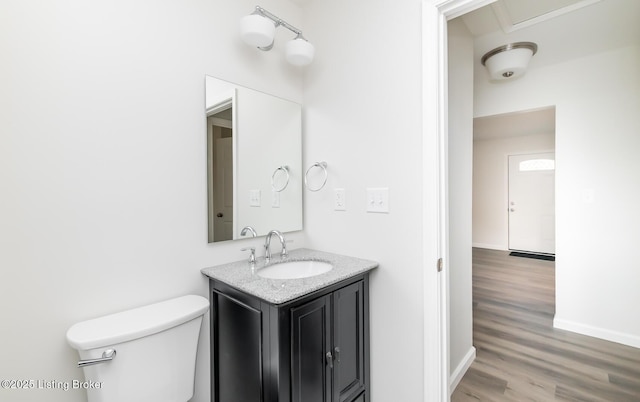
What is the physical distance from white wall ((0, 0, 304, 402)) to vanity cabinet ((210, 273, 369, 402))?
0.17 meters

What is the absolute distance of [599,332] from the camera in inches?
94.6

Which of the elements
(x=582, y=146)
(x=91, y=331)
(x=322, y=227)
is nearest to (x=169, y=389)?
(x=91, y=331)

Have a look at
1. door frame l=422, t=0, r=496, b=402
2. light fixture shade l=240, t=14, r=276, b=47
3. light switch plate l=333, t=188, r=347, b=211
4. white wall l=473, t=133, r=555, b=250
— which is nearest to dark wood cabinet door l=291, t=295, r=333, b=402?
door frame l=422, t=0, r=496, b=402

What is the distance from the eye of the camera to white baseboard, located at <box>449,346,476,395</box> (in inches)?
70.0

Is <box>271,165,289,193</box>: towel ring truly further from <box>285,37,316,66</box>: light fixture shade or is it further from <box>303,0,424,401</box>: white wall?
<box>285,37,316,66</box>: light fixture shade

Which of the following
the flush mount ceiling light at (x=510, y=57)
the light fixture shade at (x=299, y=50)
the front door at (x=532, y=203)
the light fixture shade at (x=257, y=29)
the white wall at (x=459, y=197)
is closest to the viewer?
the light fixture shade at (x=257, y=29)

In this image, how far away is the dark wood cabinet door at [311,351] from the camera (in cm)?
105

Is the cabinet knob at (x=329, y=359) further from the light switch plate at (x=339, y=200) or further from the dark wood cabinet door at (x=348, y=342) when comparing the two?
the light switch plate at (x=339, y=200)

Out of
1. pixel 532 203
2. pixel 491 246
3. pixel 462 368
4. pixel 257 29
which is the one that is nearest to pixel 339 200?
pixel 257 29

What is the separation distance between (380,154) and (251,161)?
727 mm

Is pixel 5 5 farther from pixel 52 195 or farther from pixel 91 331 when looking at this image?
pixel 91 331

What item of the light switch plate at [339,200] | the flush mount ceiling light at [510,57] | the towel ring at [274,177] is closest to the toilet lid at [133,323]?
the towel ring at [274,177]

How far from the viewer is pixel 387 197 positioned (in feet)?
4.64

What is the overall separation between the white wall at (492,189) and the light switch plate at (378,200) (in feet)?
18.4
